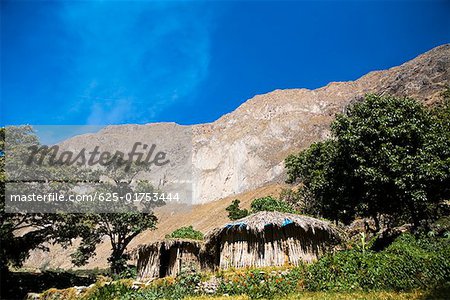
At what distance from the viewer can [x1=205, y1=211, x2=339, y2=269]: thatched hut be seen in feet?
52.2

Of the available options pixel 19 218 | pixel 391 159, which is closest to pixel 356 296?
pixel 391 159

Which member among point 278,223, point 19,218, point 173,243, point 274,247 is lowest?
point 274,247

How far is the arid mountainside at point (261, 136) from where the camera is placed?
8039 cm

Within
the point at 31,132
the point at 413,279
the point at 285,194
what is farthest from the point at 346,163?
the point at 285,194

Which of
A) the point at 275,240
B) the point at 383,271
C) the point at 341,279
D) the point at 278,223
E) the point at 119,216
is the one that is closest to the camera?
the point at 383,271

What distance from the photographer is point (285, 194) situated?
50.4 meters

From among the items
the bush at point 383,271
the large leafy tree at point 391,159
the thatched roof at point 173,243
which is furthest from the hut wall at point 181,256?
the large leafy tree at point 391,159

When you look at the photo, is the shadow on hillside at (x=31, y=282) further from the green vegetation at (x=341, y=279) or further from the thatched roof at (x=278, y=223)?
the thatched roof at (x=278, y=223)

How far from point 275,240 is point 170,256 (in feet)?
24.3

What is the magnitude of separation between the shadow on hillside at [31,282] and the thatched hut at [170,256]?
7.15 metres

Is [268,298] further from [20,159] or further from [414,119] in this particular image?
[20,159]

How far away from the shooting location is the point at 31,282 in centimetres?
2350

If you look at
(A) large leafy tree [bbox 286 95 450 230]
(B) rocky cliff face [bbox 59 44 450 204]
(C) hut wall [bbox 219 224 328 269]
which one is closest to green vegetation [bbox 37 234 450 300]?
(C) hut wall [bbox 219 224 328 269]

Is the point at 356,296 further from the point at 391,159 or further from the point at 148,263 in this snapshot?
the point at 148,263
